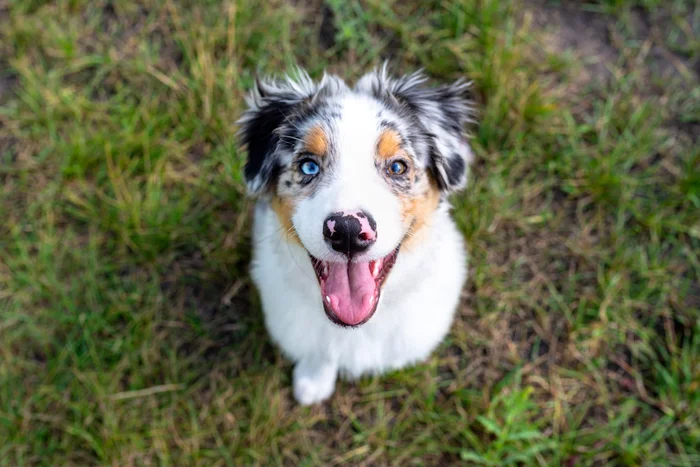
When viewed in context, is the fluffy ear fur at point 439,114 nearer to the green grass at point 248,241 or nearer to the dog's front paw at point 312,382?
the green grass at point 248,241

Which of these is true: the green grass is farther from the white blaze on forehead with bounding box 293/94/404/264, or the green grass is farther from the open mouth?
the white blaze on forehead with bounding box 293/94/404/264

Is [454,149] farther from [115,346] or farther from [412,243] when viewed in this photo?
[115,346]

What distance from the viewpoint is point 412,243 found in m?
2.84

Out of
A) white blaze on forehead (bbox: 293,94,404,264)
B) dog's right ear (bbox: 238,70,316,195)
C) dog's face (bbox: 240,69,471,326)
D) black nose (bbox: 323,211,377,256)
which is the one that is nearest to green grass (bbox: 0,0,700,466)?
dog's right ear (bbox: 238,70,316,195)

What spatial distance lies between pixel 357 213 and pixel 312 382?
1.61 meters

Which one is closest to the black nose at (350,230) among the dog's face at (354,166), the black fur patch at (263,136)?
the dog's face at (354,166)

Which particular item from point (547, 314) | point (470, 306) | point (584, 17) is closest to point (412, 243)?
point (470, 306)

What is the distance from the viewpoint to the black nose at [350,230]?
2.38 meters

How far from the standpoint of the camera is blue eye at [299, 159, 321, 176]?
2.65 metres

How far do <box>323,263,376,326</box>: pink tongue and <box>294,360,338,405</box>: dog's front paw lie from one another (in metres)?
0.91

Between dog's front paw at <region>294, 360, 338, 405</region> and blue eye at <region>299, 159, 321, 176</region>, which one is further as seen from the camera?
dog's front paw at <region>294, 360, 338, 405</region>

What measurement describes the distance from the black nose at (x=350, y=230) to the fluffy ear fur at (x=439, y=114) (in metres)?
0.62

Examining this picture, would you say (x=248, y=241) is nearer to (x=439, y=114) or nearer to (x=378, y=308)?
(x=378, y=308)

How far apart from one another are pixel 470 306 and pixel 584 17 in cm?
229
